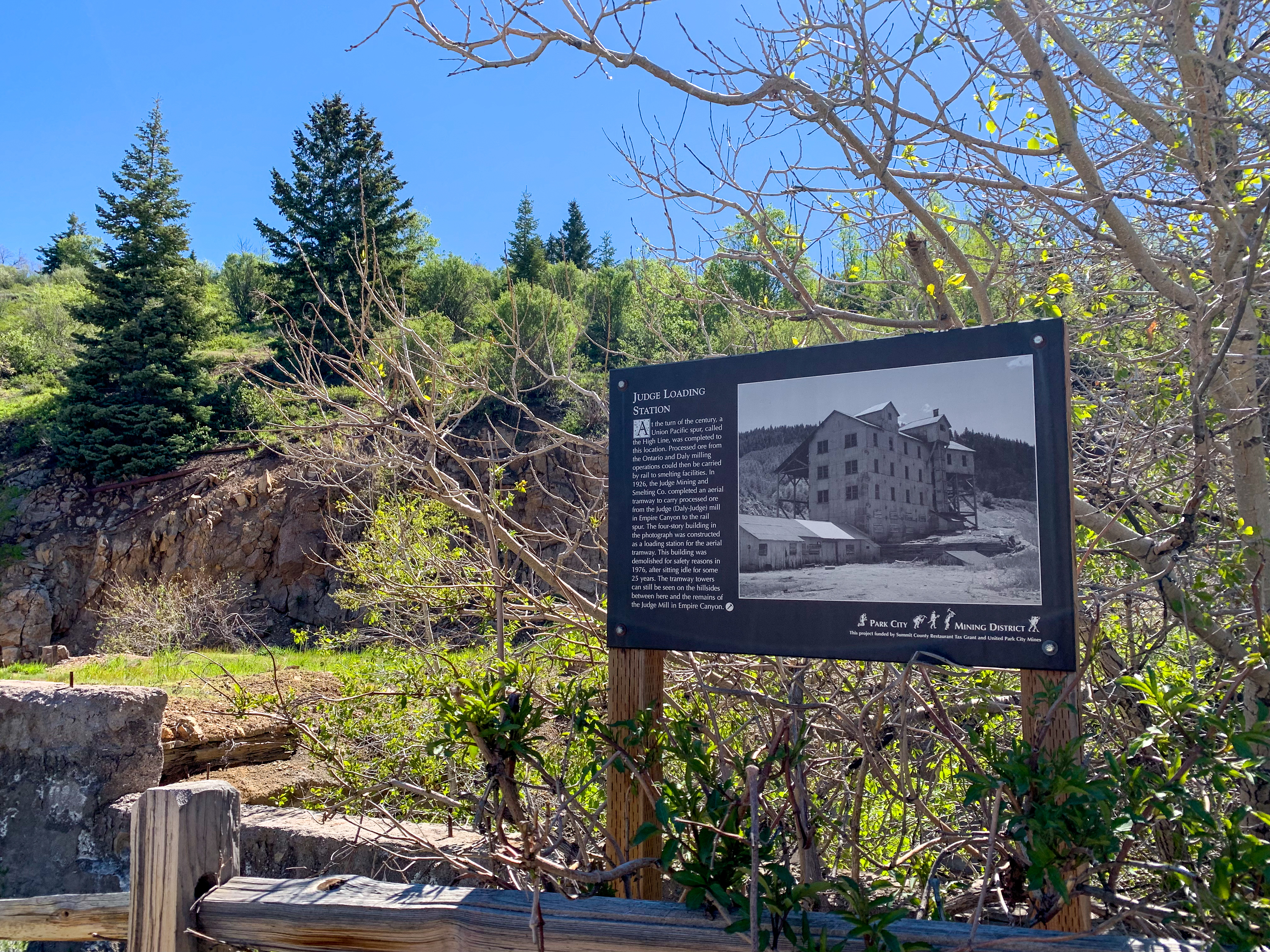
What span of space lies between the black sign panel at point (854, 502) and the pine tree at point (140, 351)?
72.2 feet

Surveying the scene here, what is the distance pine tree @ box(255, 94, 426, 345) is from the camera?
22266 mm

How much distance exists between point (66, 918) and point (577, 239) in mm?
38077

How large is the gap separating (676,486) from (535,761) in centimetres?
92

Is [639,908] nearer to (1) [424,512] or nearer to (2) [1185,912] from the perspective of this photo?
(2) [1185,912]

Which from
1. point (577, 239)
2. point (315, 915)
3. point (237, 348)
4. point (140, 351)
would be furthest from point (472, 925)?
point (577, 239)

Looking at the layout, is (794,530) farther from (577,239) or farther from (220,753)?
(577,239)

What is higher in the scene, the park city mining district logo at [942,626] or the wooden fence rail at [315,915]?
the park city mining district logo at [942,626]

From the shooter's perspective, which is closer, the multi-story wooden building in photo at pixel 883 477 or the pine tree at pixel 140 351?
the multi-story wooden building in photo at pixel 883 477

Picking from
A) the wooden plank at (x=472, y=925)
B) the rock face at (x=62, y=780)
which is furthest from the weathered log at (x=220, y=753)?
the wooden plank at (x=472, y=925)

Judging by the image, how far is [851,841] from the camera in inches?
104

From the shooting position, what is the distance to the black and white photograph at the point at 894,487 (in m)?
2.20

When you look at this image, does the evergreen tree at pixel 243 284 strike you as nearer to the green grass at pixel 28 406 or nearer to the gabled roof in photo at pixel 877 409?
the green grass at pixel 28 406

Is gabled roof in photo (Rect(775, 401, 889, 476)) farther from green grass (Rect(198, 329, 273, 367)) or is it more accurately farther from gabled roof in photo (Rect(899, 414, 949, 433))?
green grass (Rect(198, 329, 273, 367))

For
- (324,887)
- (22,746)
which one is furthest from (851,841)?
(22,746)
